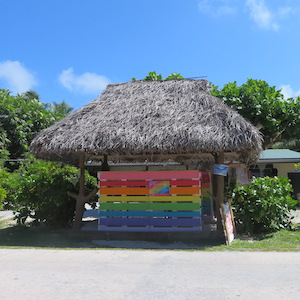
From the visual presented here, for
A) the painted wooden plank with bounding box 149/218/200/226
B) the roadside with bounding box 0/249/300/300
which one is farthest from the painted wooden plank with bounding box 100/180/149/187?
the roadside with bounding box 0/249/300/300

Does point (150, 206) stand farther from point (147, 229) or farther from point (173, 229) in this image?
point (173, 229)

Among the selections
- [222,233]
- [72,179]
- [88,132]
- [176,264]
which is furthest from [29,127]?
[176,264]

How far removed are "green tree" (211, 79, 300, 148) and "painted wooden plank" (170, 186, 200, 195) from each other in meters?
5.48

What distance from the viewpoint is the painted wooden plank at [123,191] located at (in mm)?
8852

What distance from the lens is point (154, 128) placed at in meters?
8.67

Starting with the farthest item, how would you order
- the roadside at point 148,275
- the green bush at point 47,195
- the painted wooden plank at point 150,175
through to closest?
the green bush at point 47,195
the painted wooden plank at point 150,175
the roadside at point 148,275

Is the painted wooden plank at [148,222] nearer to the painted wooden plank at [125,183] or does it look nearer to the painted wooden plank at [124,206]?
the painted wooden plank at [124,206]

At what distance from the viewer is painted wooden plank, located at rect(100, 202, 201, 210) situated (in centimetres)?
861

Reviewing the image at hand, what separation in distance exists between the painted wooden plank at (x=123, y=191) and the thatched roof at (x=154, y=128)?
93 cm

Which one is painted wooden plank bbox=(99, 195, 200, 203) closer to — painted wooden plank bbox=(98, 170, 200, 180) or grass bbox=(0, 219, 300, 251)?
painted wooden plank bbox=(98, 170, 200, 180)

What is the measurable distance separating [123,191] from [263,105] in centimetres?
695

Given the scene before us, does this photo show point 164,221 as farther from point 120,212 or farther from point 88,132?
point 88,132

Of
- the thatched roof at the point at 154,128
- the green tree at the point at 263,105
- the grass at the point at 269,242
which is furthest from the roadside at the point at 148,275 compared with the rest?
the green tree at the point at 263,105

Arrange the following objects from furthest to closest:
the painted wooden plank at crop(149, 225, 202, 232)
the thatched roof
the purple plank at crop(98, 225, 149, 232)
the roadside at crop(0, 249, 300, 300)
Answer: the purple plank at crop(98, 225, 149, 232), the painted wooden plank at crop(149, 225, 202, 232), the thatched roof, the roadside at crop(0, 249, 300, 300)
